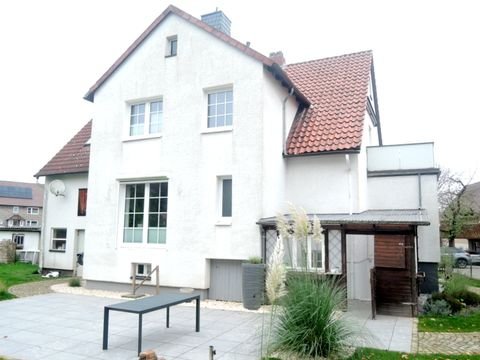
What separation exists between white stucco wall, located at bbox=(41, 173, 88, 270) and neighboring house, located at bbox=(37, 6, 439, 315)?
16.4 feet

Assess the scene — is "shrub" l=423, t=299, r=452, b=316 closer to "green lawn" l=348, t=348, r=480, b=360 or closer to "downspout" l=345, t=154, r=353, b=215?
"downspout" l=345, t=154, r=353, b=215

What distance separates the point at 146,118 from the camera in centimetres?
1417

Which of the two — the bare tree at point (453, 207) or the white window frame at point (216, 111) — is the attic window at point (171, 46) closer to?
the white window frame at point (216, 111)

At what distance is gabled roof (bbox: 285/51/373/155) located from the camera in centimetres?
1273

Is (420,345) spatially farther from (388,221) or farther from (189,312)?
(189,312)

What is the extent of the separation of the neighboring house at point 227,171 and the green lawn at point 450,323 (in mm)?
1236

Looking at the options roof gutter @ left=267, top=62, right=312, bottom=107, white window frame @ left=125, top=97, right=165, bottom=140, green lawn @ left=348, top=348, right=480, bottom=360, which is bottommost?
green lawn @ left=348, top=348, right=480, bottom=360

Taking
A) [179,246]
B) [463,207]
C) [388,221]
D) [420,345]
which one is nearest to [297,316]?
[420,345]

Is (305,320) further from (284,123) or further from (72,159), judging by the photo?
(72,159)

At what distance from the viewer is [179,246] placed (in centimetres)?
1270

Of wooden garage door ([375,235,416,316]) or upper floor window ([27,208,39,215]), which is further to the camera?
upper floor window ([27,208,39,215])

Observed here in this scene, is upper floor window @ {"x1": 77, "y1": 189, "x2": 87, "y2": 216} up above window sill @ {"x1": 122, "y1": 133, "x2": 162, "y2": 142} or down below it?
below

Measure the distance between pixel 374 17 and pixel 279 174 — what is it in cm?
548

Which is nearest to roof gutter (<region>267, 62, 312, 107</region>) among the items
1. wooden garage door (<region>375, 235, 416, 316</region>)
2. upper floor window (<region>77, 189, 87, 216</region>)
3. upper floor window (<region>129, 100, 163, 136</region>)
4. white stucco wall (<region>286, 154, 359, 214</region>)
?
white stucco wall (<region>286, 154, 359, 214</region>)
